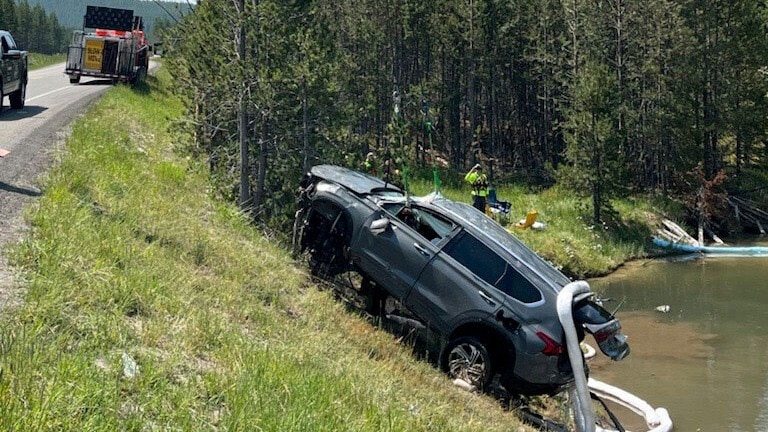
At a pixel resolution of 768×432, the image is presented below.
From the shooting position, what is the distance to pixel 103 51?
29.8 m

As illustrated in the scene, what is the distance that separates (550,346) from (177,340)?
4.00 metres

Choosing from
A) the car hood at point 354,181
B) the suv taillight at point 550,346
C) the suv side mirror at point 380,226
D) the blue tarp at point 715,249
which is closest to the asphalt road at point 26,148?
the car hood at point 354,181

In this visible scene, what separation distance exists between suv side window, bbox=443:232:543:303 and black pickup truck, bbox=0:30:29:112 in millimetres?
12856

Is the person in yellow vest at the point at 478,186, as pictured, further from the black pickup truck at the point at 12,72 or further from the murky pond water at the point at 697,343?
the black pickup truck at the point at 12,72

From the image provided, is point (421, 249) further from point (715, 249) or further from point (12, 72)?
point (715, 249)

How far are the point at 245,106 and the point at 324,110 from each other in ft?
7.39

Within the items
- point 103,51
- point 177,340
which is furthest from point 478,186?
point 103,51

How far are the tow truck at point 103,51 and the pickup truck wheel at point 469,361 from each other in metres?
24.8

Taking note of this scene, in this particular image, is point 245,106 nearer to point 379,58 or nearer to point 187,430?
point 187,430

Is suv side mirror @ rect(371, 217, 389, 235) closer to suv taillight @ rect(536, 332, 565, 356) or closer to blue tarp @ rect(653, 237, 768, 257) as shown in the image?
suv taillight @ rect(536, 332, 565, 356)

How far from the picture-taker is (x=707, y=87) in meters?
32.5

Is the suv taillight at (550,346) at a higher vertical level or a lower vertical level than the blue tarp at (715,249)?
higher

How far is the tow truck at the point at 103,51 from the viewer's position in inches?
1165

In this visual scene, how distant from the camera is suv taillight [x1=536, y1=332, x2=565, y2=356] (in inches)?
315
